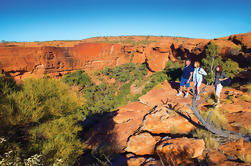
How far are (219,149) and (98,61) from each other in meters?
15.0

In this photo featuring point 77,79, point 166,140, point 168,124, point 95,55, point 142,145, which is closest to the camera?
point 166,140

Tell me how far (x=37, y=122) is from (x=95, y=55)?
499 inches

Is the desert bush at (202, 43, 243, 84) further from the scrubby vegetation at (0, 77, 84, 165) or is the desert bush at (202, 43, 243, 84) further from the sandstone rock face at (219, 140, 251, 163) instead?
the scrubby vegetation at (0, 77, 84, 165)

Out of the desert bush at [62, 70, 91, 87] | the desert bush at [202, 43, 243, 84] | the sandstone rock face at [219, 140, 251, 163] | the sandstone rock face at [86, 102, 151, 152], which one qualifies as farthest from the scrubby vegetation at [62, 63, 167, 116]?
the sandstone rock face at [219, 140, 251, 163]

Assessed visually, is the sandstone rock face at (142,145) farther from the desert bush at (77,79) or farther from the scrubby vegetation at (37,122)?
the desert bush at (77,79)

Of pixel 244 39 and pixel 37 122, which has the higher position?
pixel 244 39

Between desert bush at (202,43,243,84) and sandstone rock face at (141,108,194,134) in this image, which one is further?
desert bush at (202,43,243,84)

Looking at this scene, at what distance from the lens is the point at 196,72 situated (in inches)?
193

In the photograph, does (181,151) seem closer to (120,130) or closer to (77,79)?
(120,130)

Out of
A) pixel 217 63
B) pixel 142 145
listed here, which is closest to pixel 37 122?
pixel 142 145

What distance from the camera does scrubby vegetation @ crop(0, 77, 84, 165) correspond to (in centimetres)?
291

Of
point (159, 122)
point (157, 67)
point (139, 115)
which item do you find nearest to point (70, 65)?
point (157, 67)

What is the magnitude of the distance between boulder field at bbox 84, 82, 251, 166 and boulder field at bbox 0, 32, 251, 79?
18.7 ft

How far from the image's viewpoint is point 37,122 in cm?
362
